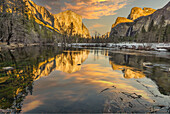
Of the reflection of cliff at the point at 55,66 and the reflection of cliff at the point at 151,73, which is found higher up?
the reflection of cliff at the point at 55,66

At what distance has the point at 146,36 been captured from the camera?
8744cm

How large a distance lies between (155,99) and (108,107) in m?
2.55

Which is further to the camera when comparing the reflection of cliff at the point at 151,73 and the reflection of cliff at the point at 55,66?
the reflection of cliff at the point at 55,66

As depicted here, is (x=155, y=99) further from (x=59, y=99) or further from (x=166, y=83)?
(x=59, y=99)

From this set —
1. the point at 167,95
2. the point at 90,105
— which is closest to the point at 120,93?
the point at 90,105

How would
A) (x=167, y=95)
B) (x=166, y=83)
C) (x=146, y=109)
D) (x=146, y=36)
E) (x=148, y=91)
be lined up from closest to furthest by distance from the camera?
(x=146, y=109), (x=167, y=95), (x=148, y=91), (x=166, y=83), (x=146, y=36)

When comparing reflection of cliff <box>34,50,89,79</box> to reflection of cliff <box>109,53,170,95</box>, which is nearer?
reflection of cliff <box>109,53,170,95</box>

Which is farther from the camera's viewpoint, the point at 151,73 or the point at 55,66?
the point at 55,66

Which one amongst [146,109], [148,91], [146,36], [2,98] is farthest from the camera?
[146,36]

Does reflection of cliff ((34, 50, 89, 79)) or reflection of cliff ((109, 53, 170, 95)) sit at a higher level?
reflection of cliff ((34, 50, 89, 79))

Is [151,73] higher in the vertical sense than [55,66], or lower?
lower

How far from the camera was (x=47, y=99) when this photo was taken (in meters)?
4.43

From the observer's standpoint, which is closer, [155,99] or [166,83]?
[155,99]

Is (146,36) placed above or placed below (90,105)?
above
